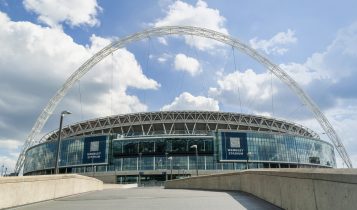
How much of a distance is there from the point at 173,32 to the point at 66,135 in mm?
48899

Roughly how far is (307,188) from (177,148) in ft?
290

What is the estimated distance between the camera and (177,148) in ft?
312

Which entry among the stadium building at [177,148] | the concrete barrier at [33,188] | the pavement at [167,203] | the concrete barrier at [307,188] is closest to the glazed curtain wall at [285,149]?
the stadium building at [177,148]

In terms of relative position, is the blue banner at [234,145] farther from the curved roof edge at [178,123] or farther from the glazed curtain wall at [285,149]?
the curved roof edge at [178,123]

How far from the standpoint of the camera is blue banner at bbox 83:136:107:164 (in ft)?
318

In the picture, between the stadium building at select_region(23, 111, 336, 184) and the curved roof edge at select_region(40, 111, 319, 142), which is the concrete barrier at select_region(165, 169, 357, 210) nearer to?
the stadium building at select_region(23, 111, 336, 184)

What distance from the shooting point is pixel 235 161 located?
303ft

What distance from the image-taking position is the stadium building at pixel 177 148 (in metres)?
93.6

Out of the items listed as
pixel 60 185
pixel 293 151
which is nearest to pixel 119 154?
pixel 293 151

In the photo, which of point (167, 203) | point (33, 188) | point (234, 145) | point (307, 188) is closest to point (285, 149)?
point (234, 145)

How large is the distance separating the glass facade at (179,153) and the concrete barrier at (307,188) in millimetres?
79363

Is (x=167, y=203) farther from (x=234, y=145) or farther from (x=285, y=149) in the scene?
(x=285, y=149)

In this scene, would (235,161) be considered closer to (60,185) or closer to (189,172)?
(189,172)


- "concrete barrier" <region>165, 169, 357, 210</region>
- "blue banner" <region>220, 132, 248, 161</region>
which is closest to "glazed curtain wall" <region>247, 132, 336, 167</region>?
"blue banner" <region>220, 132, 248, 161</region>
